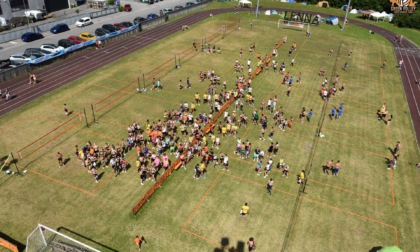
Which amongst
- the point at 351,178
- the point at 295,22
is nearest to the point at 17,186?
the point at 351,178

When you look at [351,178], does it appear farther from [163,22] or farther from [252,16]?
[252,16]

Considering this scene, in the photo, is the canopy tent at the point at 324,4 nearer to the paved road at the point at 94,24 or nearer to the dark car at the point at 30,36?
the paved road at the point at 94,24

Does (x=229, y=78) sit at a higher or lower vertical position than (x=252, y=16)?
lower

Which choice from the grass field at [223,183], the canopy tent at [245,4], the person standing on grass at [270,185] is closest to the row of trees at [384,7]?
the canopy tent at [245,4]

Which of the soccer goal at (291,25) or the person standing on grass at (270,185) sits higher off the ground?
the soccer goal at (291,25)

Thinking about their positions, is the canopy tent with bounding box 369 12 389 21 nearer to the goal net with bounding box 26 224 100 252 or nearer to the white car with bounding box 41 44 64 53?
the white car with bounding box 41 44 64 53
